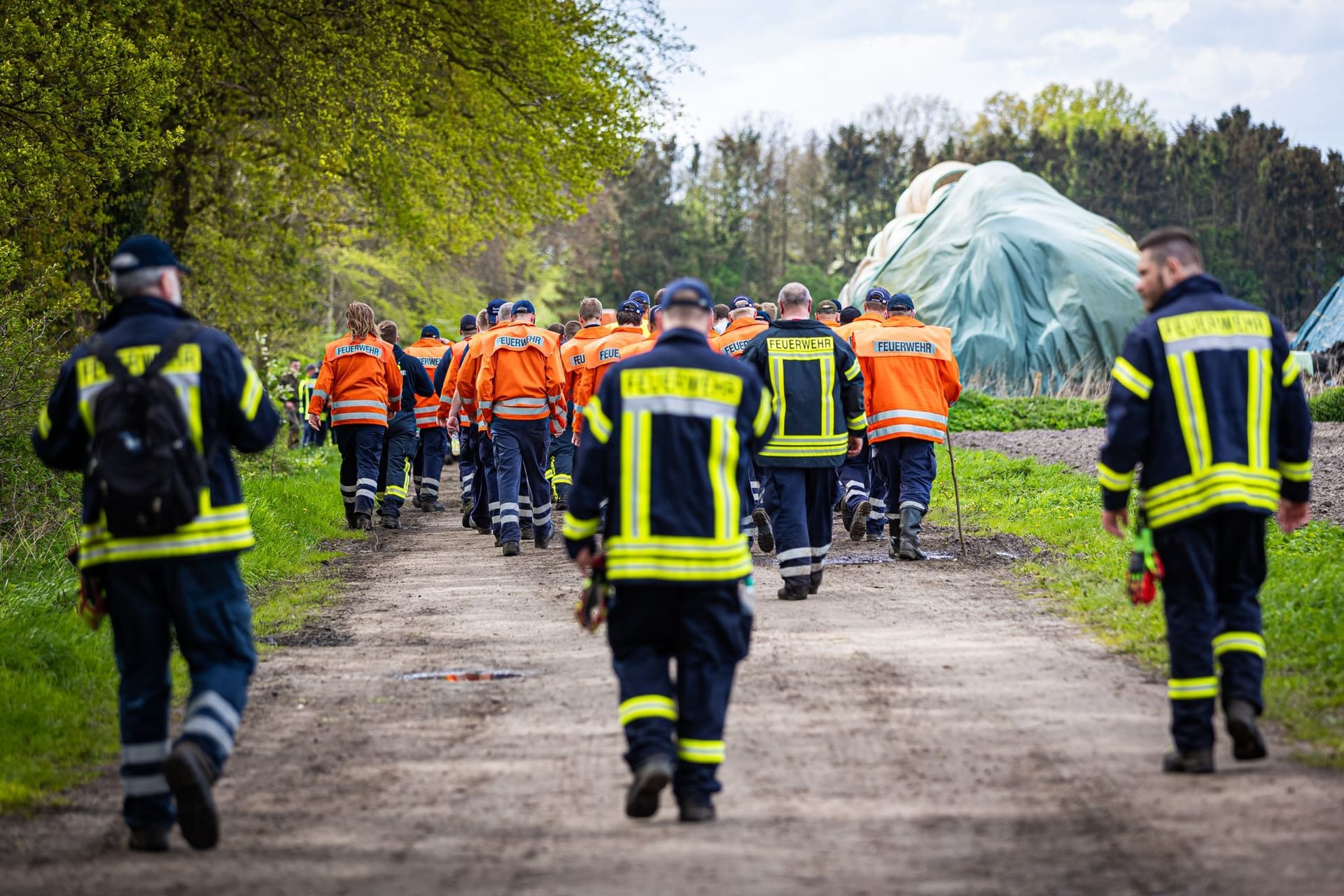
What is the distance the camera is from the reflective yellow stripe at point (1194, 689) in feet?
19.1

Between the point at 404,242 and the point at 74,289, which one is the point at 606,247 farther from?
the point at 74,289

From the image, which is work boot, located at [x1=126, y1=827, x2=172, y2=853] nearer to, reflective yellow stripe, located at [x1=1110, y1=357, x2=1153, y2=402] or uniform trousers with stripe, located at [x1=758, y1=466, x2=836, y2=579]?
reflective yellow stripe, located at [x1=1110, y1=357, x2=1153, y2=402]

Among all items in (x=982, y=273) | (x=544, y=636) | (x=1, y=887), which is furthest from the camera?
(x=982, y=273)

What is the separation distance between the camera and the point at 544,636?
9.33 m

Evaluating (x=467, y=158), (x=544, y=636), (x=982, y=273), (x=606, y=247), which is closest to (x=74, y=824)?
(x=544, y=636)

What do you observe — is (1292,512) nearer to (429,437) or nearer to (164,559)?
(164,559)

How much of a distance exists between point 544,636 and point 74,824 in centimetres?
395

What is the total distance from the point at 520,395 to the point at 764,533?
2.63 m

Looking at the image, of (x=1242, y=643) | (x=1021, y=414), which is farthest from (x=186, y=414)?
(x=1021, y=414)

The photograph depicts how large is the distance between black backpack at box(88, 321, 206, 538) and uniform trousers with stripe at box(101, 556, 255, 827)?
19 cm

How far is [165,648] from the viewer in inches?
217

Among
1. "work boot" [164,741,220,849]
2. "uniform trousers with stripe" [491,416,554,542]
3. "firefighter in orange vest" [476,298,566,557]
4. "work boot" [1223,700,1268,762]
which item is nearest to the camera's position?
"work boot" [164,741,220,849]

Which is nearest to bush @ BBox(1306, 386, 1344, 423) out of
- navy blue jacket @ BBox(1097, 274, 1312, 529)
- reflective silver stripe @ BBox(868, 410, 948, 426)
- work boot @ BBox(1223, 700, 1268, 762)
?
reflective silver stripe @ BBox(868, 410, 948, 426)

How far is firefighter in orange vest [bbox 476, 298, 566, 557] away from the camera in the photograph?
14.1 meters
